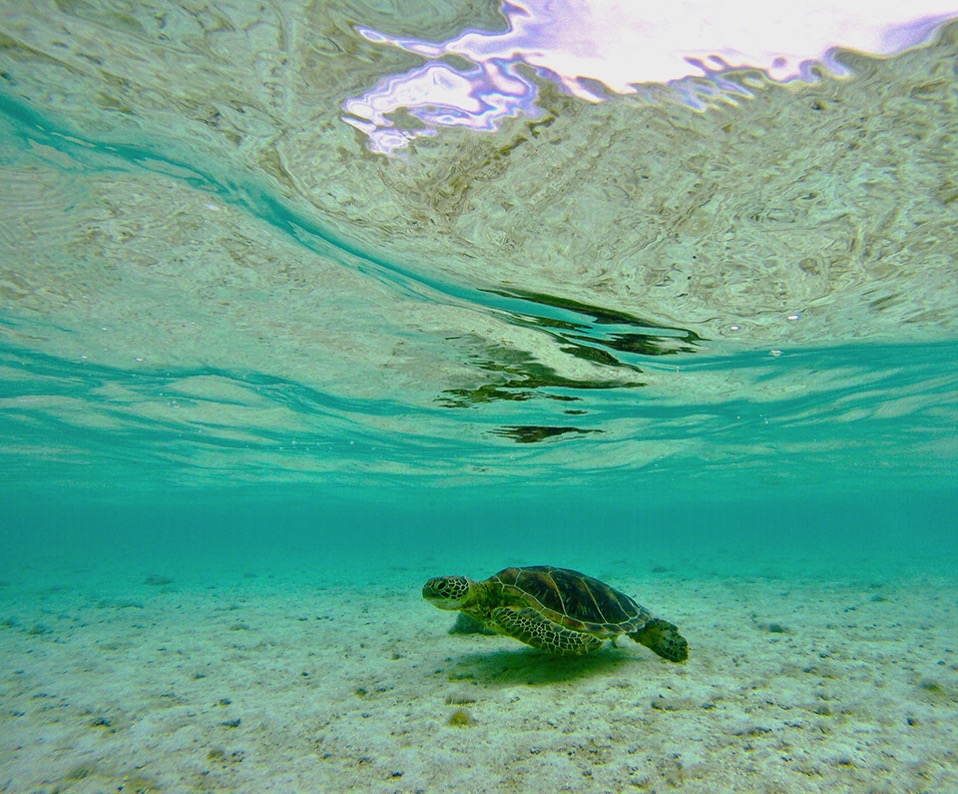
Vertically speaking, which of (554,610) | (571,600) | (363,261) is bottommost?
(554,610)

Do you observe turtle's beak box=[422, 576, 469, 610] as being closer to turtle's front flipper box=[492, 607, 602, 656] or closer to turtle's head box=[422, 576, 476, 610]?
turtle's head box=[422, 576, 476, 610]

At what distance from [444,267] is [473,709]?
7264 millimetres

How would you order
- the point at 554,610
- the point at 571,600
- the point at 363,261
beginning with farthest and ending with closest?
1. the point at 363,261
2. the point at 571,600
3. the point at 554,610

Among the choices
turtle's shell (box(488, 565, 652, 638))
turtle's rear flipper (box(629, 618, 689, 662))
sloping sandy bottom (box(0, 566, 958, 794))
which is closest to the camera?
sloping sandy bottom (box(0, 566, 958, 794))

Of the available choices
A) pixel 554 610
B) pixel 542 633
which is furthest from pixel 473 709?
pixel 554 610

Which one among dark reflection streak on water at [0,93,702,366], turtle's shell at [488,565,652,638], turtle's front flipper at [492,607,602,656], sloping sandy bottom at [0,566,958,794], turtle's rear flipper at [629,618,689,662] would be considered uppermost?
dark reflection streak on water at [0,93,702,366]

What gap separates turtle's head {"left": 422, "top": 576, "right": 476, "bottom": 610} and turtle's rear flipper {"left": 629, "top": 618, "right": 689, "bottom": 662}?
2.66 m

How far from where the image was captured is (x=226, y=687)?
6.99 m

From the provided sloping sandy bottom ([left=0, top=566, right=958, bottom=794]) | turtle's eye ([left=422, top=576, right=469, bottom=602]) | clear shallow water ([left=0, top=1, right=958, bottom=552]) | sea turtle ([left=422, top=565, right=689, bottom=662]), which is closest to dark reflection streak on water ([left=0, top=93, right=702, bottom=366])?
clear shallow water ([left=0, top=1, right=958, bottom=552])

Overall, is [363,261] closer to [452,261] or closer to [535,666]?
[452,261]

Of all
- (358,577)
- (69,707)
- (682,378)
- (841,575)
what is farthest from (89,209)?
(841,575)

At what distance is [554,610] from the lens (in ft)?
22.5

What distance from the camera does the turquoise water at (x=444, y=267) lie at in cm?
584

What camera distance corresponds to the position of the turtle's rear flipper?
23.7ft
